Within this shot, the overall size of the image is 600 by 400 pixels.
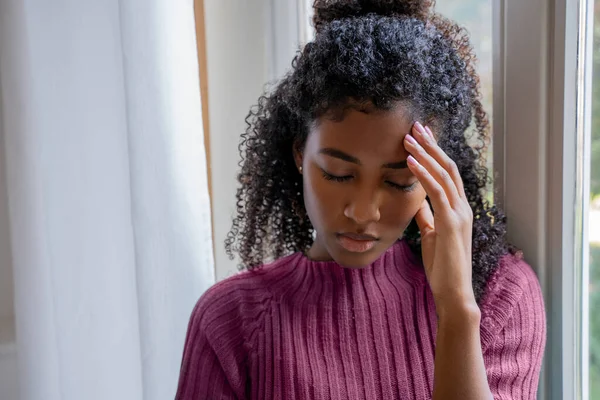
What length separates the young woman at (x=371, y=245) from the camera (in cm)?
73

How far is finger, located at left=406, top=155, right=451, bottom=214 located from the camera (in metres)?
0.72

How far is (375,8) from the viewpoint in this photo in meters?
0.83

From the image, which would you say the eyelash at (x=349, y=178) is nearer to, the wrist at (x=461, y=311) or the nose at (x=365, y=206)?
the nose at (x=365, y=206)

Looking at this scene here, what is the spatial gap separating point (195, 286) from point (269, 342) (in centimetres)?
24

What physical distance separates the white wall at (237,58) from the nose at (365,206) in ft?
1.67

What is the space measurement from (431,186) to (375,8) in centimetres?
26

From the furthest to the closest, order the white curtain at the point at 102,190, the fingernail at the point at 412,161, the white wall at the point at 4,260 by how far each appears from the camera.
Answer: the white wall at the point at 4,260
the white curtain at the point at 102,190
the fingernail at the point at 412,161

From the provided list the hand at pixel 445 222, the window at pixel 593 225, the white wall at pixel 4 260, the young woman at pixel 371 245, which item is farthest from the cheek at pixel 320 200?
the white wall at pixel 4 260

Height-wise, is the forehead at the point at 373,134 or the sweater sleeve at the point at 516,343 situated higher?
the forehead at the point at 373,134

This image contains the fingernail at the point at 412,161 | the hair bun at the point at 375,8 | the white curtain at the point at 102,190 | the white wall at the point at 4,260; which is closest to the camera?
the fingernail at the point at 412,161

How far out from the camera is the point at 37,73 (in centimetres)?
97

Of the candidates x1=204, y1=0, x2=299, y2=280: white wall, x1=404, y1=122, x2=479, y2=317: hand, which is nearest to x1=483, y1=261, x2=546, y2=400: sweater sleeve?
A: x1=404, y1=122, x2=479, y2=317: hand

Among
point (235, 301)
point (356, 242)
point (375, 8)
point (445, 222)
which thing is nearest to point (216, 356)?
point (235, 301)

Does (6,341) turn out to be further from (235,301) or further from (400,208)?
(400,208)
